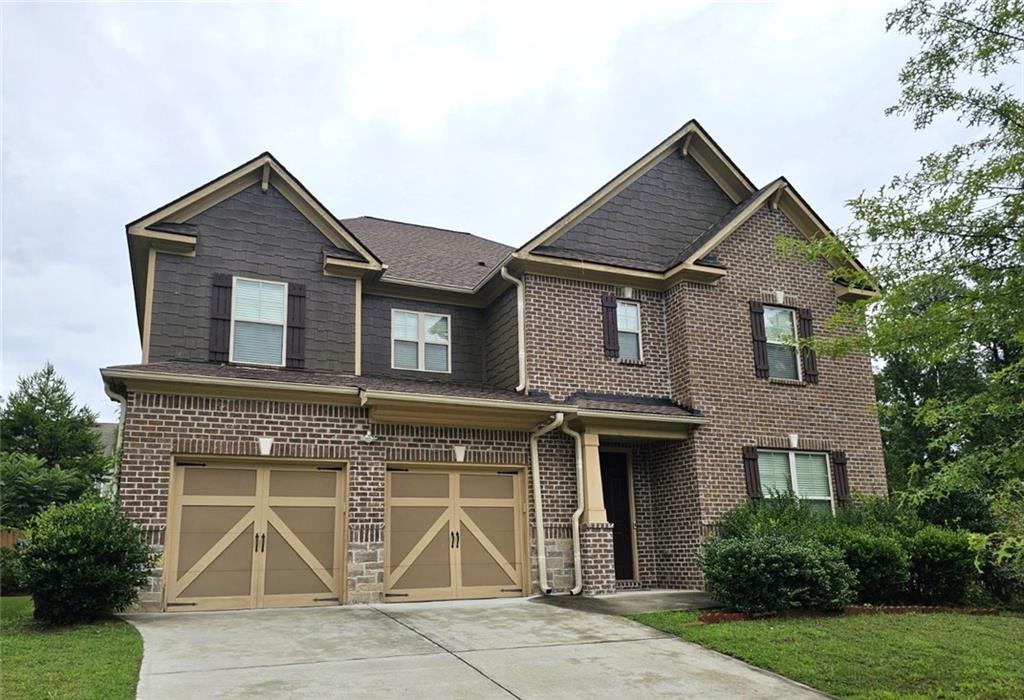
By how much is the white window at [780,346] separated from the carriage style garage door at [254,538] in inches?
329

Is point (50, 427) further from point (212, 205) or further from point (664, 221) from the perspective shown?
point (664, 221)

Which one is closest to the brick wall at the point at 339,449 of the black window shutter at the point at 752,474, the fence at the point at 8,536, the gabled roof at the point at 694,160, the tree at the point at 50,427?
the black window shutter at the point at 752,474

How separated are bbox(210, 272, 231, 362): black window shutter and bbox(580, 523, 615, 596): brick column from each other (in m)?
6.43

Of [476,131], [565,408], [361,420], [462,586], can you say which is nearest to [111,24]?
[361,420]

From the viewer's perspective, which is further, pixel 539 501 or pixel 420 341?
pixel 420 341

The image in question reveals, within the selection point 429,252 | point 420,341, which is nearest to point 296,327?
point 420,341

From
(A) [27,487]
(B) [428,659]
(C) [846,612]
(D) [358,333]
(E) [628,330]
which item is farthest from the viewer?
(A) [27,487]

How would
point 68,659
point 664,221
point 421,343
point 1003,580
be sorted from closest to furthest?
point 68,659 < point 1003,580 < point 421,343 < point 664,221

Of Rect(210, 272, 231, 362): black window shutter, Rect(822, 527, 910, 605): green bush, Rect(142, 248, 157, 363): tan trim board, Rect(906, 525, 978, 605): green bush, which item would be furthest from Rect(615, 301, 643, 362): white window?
Rect(142, 248, 157, 363): tan trim board

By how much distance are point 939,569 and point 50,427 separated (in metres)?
21.7

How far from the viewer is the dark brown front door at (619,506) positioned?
14.3 metres

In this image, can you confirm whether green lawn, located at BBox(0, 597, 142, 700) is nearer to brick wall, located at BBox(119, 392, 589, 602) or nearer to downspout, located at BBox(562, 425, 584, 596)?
brick wall, located at BBox(119, 392, 589, 602)

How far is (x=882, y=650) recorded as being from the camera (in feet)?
26.6

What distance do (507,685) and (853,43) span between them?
8021 millimetres
